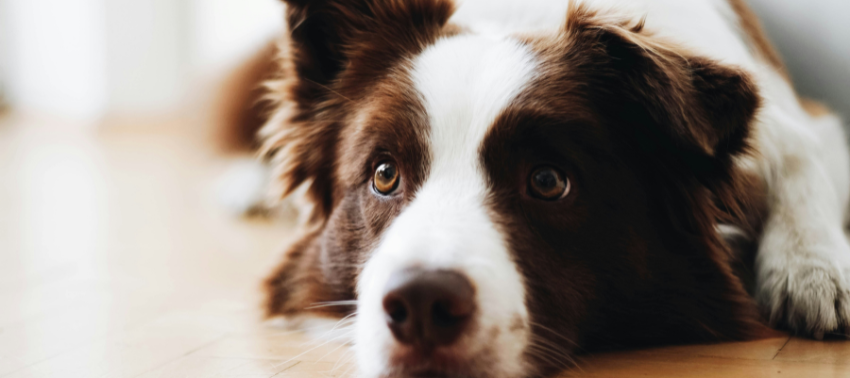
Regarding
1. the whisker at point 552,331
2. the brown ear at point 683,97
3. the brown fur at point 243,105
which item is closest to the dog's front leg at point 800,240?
the brown ear at point 683,97

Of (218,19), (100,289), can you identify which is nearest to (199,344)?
(100,289)

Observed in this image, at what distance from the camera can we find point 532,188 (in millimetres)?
1997

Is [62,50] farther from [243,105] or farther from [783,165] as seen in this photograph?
[783,165]

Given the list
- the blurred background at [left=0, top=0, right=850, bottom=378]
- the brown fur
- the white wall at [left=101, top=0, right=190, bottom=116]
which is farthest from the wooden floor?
the white wall at [left=101, top=0, right=190, bottom=116]

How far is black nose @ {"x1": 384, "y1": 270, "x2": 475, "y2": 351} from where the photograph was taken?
1.64 m

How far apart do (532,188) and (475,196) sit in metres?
0.15

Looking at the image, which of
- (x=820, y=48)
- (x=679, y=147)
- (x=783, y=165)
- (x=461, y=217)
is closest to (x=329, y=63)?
(x=461, y=217)

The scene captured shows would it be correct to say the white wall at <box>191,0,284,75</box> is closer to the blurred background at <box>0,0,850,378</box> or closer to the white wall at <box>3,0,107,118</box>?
the blurred background at <box>0,0,850,378</box>

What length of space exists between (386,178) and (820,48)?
2513 millimetres

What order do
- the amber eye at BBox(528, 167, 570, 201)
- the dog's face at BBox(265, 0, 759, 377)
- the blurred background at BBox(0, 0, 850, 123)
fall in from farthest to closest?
the blurred background at BBox(0, 0, 850, 123) < the amber eye at BBox(528, 167, 570, 201) < the dog's face at BBox(265, 0, 759, 377)

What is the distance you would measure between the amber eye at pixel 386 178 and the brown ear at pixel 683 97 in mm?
610

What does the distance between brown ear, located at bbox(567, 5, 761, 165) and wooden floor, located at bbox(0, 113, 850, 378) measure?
541 millimetres

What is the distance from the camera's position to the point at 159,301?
287 cm

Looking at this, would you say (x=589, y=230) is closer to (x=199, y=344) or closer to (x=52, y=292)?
(x=199, y=344)
